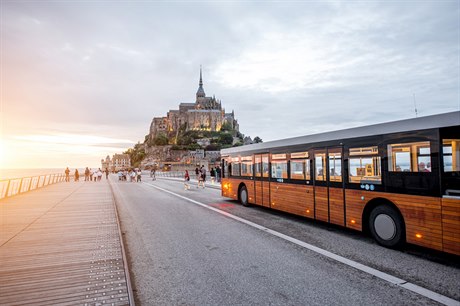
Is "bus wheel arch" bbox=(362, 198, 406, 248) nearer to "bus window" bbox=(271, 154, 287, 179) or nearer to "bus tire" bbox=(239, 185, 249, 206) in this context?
"bus window" bbox=(271, 154, 287, 179)

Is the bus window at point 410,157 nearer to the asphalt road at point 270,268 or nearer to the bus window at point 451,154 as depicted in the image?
the bus window at point 451,154

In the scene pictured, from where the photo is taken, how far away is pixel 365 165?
23.9ft

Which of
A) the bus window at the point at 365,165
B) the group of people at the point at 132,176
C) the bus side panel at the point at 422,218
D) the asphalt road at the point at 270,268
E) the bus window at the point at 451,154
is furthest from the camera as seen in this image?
the group of people at the point at 132,176

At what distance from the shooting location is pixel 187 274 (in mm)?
5039

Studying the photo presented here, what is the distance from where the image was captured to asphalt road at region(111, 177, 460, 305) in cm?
414

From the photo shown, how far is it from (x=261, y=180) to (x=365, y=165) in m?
5.32

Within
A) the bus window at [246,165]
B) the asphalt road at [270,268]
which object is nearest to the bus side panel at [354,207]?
the asphalt road at [270,268]

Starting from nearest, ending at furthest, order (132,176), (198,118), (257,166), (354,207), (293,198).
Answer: (354,207), (293,198), (257,166), (132,176), (198,118)

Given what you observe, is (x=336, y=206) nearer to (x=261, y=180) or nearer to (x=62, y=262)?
(x=261, y=180)

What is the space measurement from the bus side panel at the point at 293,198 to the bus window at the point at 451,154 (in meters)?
3.92

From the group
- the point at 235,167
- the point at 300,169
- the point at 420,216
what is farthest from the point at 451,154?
the point at 235,167

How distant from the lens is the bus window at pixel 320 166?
859 cm

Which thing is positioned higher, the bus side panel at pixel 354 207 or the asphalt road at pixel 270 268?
the bus side panel at pixel 354 207

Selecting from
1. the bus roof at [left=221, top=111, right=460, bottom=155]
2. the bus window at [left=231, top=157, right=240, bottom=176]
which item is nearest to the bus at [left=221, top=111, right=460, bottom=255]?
the bus roof at [left=221, top=111, right=460, bottom=155]
